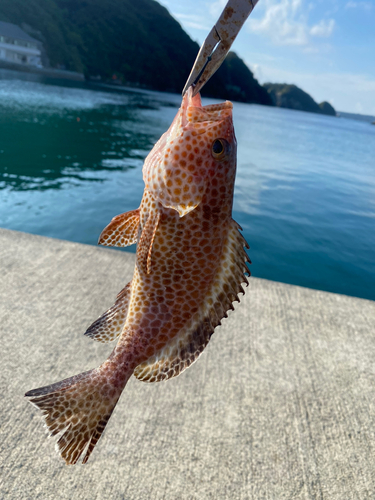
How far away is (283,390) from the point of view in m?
3.63

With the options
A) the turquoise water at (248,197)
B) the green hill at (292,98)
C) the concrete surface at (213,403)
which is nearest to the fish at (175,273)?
the concrete surface at (213,403)

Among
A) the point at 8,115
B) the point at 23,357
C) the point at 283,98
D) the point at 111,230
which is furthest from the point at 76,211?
the point at 283,98

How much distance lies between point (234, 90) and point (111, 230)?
130769 millimetres

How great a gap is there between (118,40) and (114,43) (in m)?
2.64

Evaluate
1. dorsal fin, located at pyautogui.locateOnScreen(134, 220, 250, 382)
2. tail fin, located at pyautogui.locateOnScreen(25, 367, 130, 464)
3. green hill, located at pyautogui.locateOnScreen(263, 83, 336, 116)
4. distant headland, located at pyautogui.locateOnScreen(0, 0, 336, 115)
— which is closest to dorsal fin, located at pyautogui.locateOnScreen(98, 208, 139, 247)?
dorsal fin, located at pyautogui.locateOnScreen(134, 220, 250, 382)

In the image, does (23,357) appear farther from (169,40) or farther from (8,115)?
(169,40)

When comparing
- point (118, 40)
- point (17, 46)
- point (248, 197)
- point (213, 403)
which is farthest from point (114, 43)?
point (213, 403)

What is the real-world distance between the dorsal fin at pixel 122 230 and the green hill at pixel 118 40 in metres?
85.6

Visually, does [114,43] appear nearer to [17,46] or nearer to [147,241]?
[17,46]

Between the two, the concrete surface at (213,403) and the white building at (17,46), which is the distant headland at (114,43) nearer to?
the white building at (17,46)

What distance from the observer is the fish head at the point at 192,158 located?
5.07 ft

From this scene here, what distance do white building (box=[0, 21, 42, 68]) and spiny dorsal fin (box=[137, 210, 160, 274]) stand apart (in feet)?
247

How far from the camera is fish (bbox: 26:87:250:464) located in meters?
1.56

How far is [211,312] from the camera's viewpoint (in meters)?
1.62
